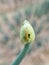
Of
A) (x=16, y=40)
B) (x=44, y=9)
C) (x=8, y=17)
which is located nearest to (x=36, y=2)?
(x=44, y=9)

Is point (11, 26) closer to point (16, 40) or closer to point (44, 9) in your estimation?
point (16, 40)

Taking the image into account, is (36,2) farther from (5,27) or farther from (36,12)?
(5,27)

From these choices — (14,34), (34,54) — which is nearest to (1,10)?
(14,34)

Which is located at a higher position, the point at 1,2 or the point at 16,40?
the point at 1,2

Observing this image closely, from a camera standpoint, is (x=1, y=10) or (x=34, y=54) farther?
(x=1, y=10)

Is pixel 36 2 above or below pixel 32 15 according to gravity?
above

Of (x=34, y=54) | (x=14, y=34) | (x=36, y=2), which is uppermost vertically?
(x=36, y=2)
